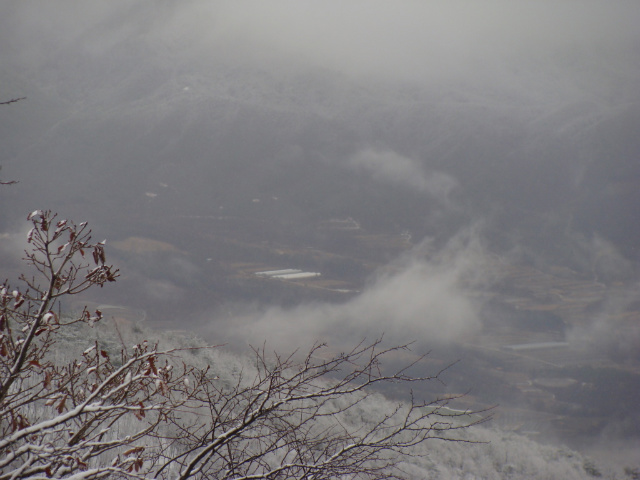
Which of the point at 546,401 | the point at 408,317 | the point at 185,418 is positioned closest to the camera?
the point at 185,418

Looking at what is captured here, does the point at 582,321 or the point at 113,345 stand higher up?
the point at 582,321

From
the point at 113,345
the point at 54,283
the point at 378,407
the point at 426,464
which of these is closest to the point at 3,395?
the point at 54,283

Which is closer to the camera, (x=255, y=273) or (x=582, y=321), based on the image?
(x=255, y=273)

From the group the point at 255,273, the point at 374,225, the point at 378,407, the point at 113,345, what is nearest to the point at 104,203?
the point at 255,273

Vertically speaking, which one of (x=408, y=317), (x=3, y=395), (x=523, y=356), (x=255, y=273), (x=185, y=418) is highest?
(x=255, y=273)

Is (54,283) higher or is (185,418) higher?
(185,418)

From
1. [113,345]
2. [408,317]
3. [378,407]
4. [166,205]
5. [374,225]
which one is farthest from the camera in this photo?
[374,225]

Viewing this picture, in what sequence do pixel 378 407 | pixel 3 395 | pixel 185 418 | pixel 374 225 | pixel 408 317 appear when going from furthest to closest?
pixel 374 225 → pixel 408 317 → pixel 378 407 → pixel 185 418 → pixel 3 395

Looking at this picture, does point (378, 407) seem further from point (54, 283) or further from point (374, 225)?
point (374, 225)

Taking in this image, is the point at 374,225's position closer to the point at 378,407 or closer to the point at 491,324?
the point at 491,324
